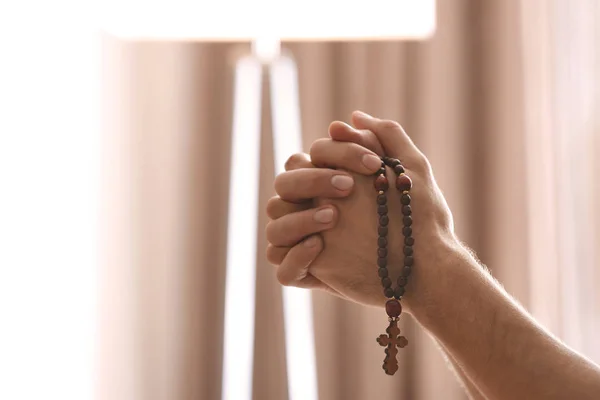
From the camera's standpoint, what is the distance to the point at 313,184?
0.92 metres

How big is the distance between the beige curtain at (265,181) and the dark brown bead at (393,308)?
862 mm

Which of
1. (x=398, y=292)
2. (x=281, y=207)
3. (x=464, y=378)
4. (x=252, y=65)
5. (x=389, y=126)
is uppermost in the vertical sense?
(x=252, y=65)

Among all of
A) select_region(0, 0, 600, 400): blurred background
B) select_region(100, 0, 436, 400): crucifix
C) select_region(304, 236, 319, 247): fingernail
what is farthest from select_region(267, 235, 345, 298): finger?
select_region(0, 0, 600, 400): blurred background

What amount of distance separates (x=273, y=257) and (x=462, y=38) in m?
1.02

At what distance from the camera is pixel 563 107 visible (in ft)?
5.54

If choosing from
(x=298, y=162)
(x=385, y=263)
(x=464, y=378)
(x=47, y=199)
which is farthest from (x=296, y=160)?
(x=47, y=199)

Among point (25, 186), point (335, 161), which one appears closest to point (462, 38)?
point (335, 161)

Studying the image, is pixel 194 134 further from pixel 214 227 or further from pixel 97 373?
pixel 97 373

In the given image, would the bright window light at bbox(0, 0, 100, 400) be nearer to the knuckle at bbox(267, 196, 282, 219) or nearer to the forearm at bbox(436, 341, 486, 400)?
the knuckle at bbox(267, 196, 282, 219)

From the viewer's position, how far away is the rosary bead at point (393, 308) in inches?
32.1

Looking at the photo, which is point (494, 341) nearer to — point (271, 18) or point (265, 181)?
point (271, 18)

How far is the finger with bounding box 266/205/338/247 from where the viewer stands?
90cm

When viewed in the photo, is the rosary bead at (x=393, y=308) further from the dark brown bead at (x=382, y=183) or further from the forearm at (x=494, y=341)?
the dark brown bead at (x=382, y=183)

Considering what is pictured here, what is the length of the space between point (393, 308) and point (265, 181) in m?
0.92
